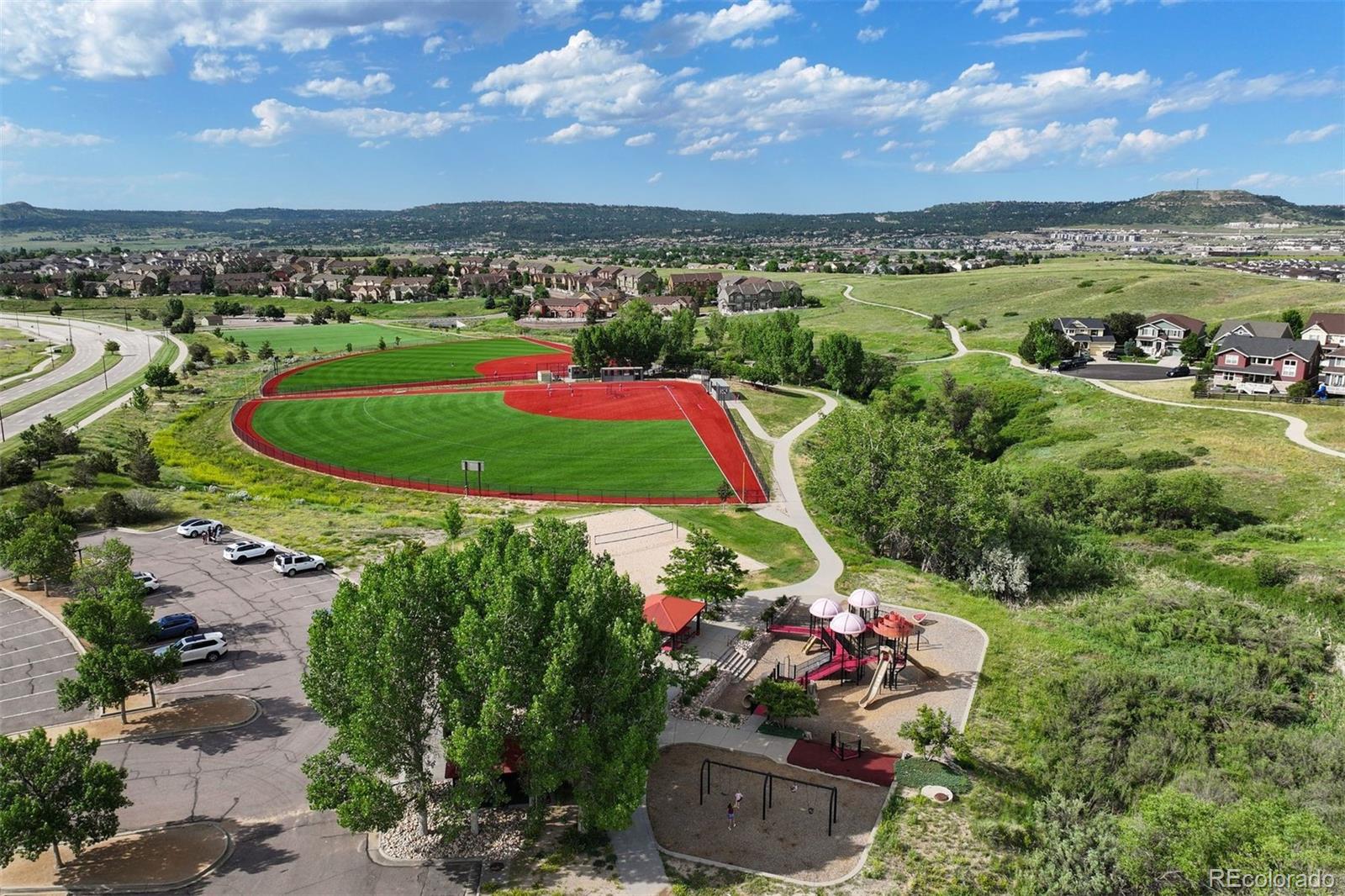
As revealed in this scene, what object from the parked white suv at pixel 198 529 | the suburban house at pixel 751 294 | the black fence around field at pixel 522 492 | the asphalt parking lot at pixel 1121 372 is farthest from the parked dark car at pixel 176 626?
the suburban house at pixel 751 294

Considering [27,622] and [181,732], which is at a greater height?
[27,622]

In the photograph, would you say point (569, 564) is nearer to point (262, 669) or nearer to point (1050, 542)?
point (262, 669)

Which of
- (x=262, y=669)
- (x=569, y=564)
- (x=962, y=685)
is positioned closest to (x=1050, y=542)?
(x=962, y=685)

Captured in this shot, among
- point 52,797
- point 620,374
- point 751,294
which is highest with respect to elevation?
point 751,294

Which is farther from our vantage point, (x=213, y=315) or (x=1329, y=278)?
(x=1329, y=278)

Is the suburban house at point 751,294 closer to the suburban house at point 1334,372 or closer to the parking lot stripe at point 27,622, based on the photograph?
the suburban house at point 1334,372

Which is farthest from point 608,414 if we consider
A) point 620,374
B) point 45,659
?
point 45,659

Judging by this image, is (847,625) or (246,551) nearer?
(847,625)

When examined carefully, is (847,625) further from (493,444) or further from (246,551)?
(493,444)
